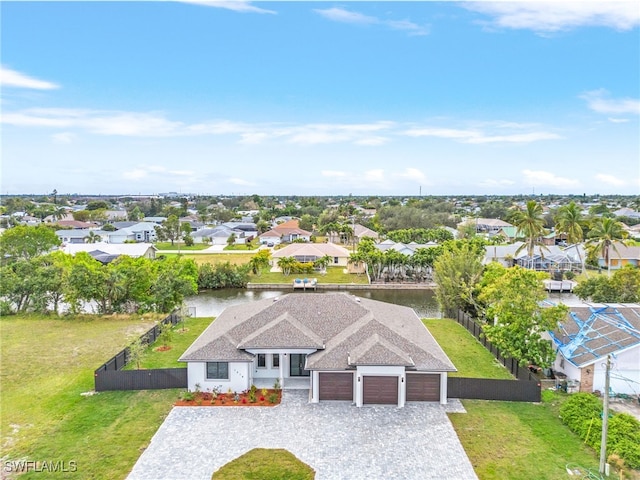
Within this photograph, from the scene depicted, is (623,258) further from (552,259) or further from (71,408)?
(71,408)

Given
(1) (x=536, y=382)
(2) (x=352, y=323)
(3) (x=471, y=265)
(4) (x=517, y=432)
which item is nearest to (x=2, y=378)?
(2) (x=352, y=323)

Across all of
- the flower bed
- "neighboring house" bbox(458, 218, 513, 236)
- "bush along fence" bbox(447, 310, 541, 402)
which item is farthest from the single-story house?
"neighboring house" bbox(458, 218, 513, 236)

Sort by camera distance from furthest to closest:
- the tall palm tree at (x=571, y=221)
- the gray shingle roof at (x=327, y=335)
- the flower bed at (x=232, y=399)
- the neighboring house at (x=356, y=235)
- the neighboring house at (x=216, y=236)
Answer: the neighboring house at (x=216, y=236) < the neighboring house at (x=356, y=235) < the tall palm tree at (x=571, y=221) < the gray shingle roof at (x=327, y=335) < the flower bed at (x=232, y=399)

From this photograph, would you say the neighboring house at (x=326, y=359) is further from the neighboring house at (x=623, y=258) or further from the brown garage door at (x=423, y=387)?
the neighboring house at (x=623, y=258)

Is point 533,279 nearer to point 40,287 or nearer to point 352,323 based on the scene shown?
point 352,323

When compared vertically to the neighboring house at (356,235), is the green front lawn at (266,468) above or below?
below

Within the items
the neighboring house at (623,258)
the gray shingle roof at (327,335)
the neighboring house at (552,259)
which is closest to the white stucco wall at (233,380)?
the gray shingle roof at (327,335)

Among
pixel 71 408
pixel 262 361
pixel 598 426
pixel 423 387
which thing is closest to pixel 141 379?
pixel 71 408
